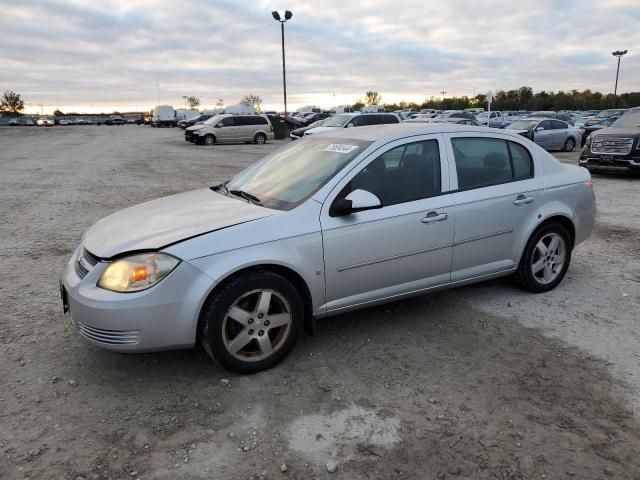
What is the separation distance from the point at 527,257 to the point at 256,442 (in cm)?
305

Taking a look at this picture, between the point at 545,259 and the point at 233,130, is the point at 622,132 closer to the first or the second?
the point at 545,259

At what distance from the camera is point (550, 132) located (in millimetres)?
21156

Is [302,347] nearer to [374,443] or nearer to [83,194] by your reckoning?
[374,443]

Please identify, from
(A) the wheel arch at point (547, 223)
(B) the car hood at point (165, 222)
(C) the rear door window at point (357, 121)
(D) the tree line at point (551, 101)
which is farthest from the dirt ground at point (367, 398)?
(D) the tree line at point (551, 101)

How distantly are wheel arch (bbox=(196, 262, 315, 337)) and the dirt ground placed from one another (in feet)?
1.01

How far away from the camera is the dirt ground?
2.63m

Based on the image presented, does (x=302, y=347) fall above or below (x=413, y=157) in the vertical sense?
below

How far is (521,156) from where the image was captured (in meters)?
4.70

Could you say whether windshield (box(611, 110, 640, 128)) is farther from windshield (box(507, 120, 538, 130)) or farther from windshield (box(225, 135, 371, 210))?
windshield (box(225, 135, 371, 210))

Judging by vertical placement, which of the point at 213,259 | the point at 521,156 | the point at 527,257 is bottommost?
the point at 527,257

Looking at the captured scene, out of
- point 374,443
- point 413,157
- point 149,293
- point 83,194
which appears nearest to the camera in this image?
point 374,443

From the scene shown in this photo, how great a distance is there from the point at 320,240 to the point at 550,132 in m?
20.4

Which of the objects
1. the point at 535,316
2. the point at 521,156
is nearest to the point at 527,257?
the point at 535,316

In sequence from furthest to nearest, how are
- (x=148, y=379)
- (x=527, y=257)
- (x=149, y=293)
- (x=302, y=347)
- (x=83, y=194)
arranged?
(x=83, y=194) → (x=527, y=257) → (x=302, y=347) → (x=148, y=379) → (x=149, y=293)
